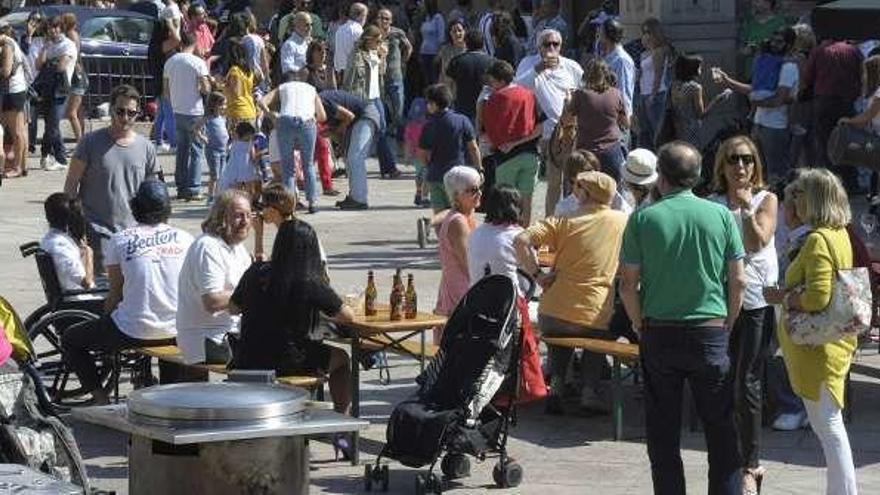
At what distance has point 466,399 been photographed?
10.2m

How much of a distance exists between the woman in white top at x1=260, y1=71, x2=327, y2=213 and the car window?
10.8m

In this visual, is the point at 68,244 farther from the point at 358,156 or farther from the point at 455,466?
the point at 358,156

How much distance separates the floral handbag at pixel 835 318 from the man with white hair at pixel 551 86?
8061 mm

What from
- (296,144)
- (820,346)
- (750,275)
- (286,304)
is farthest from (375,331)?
(296,144)

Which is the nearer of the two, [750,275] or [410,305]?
[750,275]

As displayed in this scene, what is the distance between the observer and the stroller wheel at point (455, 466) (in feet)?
34.2

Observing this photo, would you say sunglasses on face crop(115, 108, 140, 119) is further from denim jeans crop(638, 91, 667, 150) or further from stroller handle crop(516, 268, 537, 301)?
denim jeans crop(638, 91, 667, 150)

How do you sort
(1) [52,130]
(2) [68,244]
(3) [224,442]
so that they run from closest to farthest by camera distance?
(3) [224,442], (2) [68,244], (1) [52,130]

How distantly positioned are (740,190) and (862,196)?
35.6ft

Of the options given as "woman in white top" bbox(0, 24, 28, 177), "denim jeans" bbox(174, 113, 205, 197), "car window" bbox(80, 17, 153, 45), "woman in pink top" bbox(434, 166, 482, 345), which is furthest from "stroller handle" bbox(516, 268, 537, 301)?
"car window" bbox(80, 17, 153, 45)

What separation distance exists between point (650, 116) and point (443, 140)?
189 inches

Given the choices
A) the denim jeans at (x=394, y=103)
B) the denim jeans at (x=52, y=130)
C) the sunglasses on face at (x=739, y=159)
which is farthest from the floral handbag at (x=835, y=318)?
the denim jeans at (x=52, y=130)

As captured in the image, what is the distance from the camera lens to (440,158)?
1720cm

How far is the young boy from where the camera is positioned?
56.3ft
